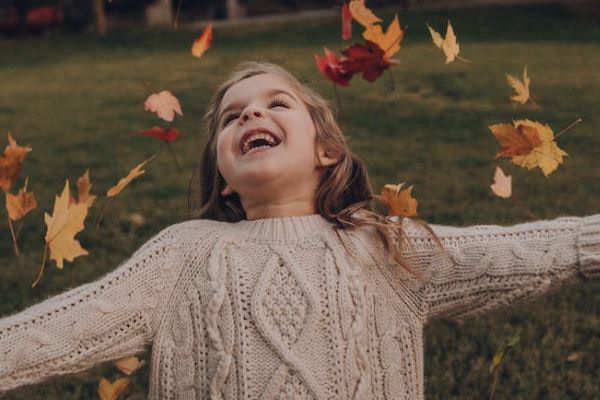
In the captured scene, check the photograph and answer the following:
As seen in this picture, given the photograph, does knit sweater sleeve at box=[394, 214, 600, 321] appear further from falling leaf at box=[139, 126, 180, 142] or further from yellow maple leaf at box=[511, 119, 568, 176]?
falling leaf at box=[139, 126, 180, 142]

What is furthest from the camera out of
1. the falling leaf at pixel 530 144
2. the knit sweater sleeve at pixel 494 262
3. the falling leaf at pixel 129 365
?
the falling leaf at pixel 129 365

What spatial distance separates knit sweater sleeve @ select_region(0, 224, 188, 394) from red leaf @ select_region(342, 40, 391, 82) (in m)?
0.66

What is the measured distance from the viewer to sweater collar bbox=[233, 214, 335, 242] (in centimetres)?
214

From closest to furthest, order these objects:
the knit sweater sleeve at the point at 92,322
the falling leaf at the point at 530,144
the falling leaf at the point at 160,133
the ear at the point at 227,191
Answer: the knit sweater sleeve at the point at 92,322
the falling leaf at the point at 530,144
the ear at the point at 227,191
the falling leaf at the point at 160,133

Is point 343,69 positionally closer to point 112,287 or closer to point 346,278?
point 346,278

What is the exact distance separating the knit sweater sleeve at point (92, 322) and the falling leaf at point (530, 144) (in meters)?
0.88

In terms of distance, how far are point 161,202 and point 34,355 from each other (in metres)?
2.68

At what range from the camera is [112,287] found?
2.01 m

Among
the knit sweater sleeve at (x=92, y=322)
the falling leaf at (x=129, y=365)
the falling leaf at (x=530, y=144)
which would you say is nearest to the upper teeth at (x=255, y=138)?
the knit sweater sleeve at (x=92, y=322)

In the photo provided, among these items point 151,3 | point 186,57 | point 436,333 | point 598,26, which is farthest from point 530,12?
point 436,333

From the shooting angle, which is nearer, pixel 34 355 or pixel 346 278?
pixel 34 355

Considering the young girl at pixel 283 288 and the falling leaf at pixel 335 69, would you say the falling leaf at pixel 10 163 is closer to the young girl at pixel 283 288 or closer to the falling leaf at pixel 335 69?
the young girl at pixel 283 288

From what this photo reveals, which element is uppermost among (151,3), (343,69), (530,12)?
(343,69)

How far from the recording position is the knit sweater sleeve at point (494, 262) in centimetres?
207
